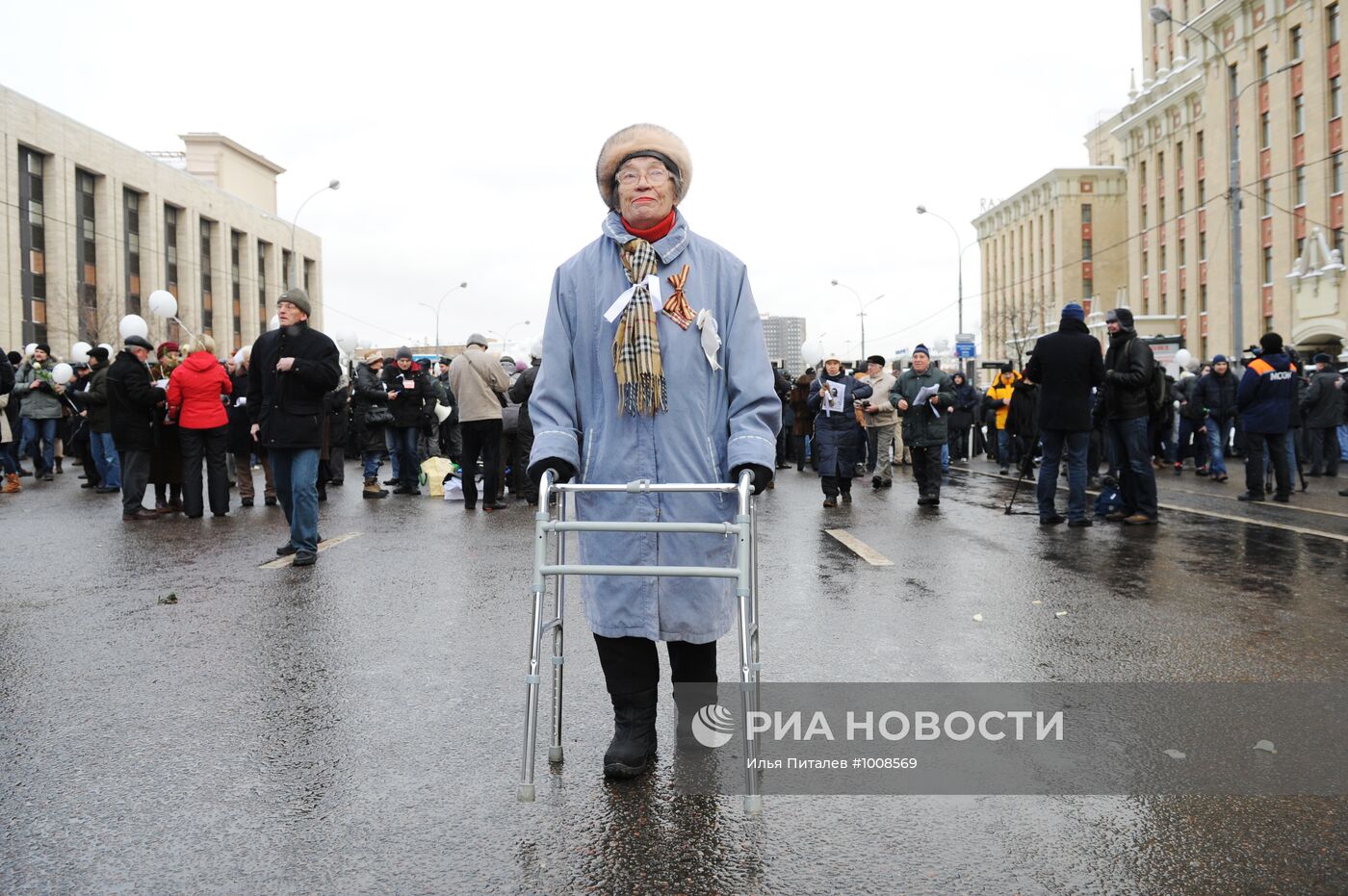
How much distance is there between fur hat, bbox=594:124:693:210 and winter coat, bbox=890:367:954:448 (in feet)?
29.8

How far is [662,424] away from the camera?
370 centimetres

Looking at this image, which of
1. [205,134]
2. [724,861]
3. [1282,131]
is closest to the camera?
[724,861]

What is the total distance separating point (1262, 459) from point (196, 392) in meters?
11.9

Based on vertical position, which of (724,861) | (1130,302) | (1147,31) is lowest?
(724,861)

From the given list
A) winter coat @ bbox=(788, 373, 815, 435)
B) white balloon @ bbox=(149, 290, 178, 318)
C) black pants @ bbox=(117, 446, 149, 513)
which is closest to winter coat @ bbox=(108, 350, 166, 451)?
black pants @ bbox=(117, 446, 149, 513)

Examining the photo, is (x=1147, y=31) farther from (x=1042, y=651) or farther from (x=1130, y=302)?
(x=1042, y=651)

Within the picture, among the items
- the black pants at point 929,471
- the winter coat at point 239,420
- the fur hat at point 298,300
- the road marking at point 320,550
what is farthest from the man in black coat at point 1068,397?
the winter coat at point 239,420

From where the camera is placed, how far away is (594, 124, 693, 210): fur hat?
3836 mm

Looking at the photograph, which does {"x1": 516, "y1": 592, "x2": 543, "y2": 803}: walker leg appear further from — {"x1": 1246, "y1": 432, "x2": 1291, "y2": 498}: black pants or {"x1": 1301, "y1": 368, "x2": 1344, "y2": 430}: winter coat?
{"x1": 1301, "y1": 368, "x2": 1344, "y2": 430}: winter coat

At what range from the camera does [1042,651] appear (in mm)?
5402

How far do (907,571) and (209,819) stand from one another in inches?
215

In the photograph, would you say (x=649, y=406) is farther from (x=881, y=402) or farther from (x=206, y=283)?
(x=206, y=283)

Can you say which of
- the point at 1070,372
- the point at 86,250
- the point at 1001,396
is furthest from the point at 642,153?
the point at 86,250

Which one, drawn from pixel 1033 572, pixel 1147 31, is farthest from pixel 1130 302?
pixel 1033 572
